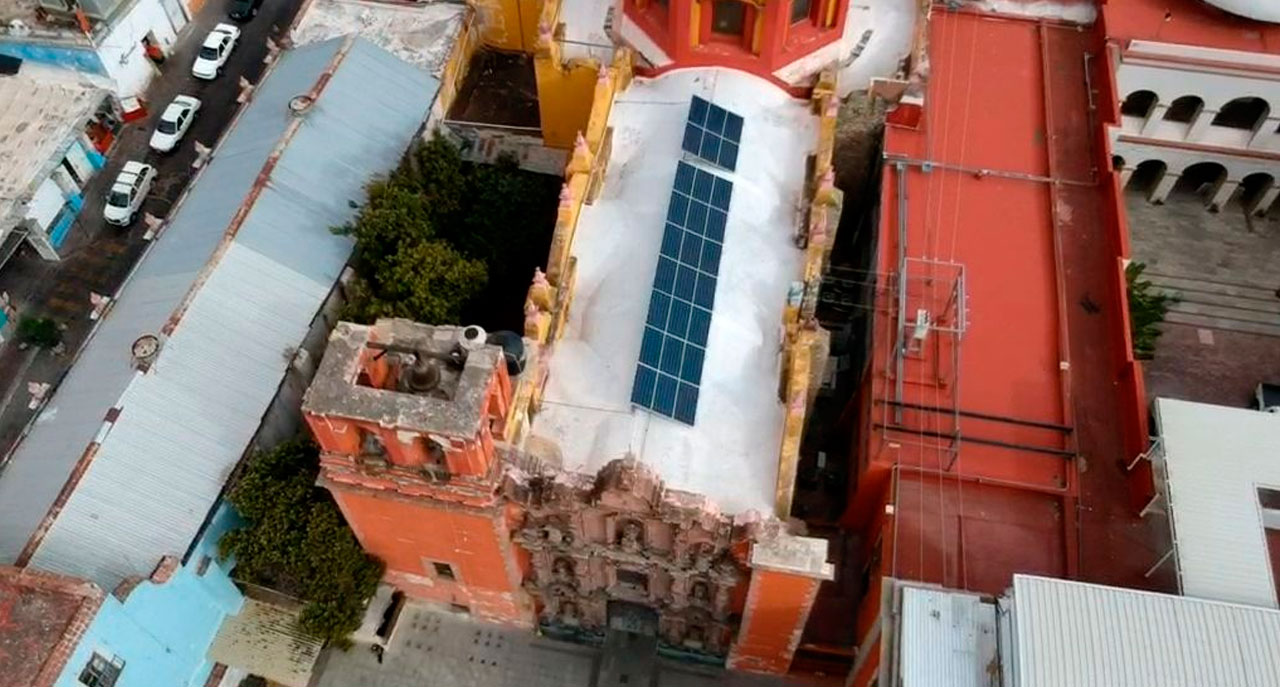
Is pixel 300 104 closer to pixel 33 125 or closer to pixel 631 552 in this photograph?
pixel 33 125

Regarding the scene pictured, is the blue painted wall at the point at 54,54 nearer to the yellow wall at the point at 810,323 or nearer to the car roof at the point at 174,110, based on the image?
the car roof at the point at 174,110

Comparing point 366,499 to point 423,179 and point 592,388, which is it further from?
point 423,179

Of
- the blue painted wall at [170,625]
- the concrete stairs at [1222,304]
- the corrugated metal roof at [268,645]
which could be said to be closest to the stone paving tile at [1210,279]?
the concrete stairs at [1222,304]

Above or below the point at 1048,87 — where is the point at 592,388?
below

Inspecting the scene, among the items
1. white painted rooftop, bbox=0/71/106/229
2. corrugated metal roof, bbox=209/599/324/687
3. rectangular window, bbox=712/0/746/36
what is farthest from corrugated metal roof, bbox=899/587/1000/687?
white painted rooftop, bbox=0/71/106/229

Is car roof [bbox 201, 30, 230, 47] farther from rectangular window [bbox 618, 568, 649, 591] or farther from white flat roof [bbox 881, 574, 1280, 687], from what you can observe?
white flat roof [bbox 881, 574, 1280, 687]

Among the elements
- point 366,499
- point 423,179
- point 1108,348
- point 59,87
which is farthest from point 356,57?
point 1108,348
